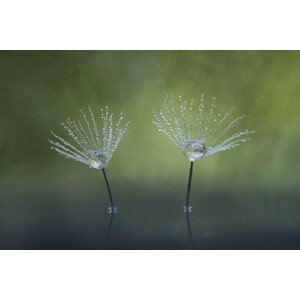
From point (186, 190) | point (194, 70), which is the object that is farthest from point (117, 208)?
point (194, 70)

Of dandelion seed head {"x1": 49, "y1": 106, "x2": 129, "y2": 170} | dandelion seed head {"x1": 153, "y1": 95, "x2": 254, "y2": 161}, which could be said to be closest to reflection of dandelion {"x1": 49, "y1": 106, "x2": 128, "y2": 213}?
dandelion seed head {"x1": 49, "y1": 106, "x2": 129, "y2": 170}

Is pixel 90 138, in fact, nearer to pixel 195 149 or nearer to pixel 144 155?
pixel 144 155

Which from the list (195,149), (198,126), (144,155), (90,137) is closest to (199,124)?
(198,126)

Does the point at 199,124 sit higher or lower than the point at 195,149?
higher

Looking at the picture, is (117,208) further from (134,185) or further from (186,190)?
(186,190)

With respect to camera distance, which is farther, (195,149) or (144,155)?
(144,155)

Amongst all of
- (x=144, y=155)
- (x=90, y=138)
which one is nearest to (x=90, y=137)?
(x=90, y=138)

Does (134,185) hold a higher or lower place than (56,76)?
lower

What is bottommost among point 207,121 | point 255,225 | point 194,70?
point 255,225
